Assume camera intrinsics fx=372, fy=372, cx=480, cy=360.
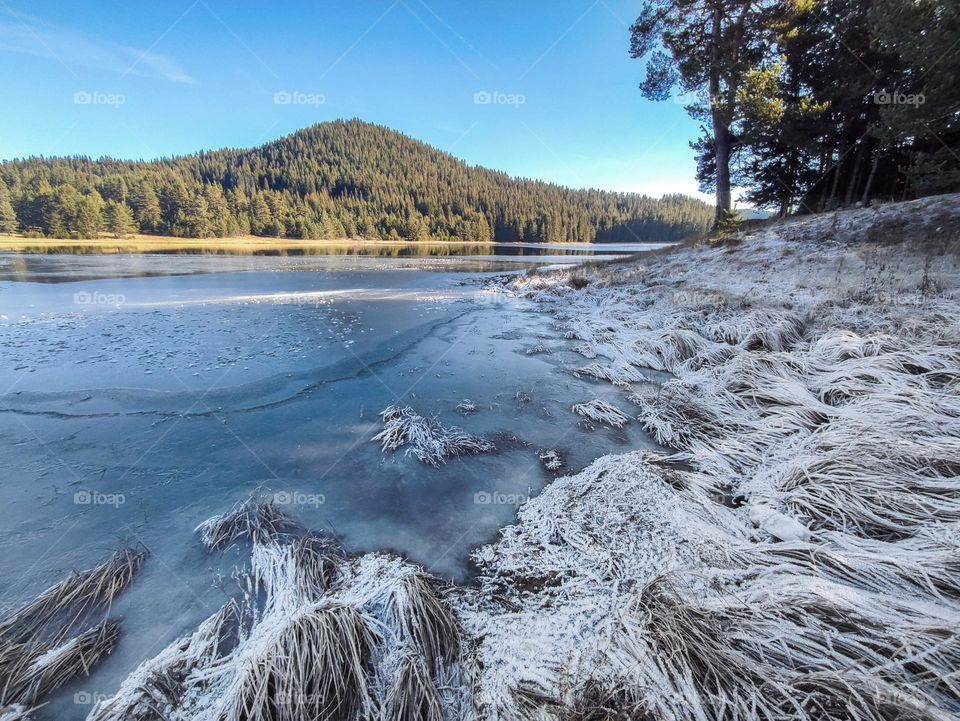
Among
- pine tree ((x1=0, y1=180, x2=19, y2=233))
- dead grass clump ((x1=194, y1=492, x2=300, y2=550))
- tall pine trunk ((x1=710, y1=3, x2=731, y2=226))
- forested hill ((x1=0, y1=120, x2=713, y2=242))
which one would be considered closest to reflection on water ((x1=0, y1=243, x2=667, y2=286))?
tall pine trunk ((x1=710, y1=3, x2=731, y2=226))

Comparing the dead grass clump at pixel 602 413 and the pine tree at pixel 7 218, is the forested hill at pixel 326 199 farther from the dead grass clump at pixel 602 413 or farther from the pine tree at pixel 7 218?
the dead grass clump at pixel 602 413

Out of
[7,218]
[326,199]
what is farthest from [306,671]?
[326,199]

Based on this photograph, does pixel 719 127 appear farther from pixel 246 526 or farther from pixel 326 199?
pixel 326 199

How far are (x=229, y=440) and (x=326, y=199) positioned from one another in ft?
368

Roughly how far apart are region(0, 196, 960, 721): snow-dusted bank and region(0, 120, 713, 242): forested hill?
241 feet

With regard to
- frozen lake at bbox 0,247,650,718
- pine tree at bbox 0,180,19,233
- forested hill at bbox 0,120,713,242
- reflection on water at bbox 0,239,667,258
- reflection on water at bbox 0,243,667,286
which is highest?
forested hill at bbox 0,120,713,242

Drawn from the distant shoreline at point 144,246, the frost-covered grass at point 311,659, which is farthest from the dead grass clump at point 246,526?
the distant shoreline at point 144,246

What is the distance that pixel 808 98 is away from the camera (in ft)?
44.8

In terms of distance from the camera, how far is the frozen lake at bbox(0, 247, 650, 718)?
2.33 metres

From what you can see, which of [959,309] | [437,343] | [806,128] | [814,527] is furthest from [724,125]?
[814,527]

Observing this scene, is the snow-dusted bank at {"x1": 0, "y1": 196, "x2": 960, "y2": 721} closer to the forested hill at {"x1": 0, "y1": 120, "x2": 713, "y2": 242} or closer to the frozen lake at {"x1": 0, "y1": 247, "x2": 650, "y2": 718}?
the frozen lake at {"x1": 0, "y1": 247, "x2": 650, "y2": 718}

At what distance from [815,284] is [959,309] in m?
3.22

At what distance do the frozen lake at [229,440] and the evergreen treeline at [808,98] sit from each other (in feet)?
41.8

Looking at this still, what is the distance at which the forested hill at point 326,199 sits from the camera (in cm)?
7069
